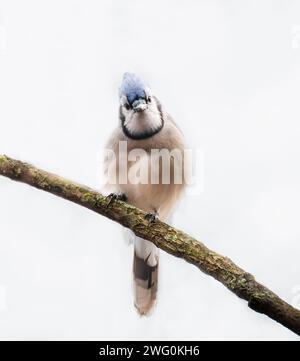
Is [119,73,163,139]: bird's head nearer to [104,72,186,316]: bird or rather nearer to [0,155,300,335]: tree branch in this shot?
[104,72,186,316]: bird

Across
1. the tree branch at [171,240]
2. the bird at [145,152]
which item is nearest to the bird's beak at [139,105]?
the bird at [145,152]

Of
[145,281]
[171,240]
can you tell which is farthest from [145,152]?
[171,240]

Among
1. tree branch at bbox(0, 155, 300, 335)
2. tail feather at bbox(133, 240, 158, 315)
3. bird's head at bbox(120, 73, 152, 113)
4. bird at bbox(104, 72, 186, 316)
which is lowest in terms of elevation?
tree branch at bbox(0, 155, 300, 335)

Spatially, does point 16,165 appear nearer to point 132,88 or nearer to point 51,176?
point 51,176

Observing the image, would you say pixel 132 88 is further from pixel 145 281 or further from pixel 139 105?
pixel 145 281

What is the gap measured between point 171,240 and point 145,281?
2.01 m

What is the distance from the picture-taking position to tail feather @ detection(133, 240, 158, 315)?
5418mm

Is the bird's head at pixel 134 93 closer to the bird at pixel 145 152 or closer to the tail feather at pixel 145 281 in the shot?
the bird at pixel 145 152

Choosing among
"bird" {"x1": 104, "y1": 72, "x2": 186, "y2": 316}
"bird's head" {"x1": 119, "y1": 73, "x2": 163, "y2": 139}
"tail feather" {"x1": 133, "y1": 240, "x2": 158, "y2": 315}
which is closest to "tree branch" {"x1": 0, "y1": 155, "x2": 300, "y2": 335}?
"bird" {"x1": 104, "y1": 72, "x2": 186, "y2": 316}

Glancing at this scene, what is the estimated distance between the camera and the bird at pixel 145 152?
5051 mm

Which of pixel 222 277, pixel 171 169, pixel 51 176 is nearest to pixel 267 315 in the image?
pixel 222 277

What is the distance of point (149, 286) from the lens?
5523mm

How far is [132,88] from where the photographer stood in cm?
502

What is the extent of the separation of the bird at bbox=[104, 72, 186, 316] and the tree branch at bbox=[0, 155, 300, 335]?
1.01m
